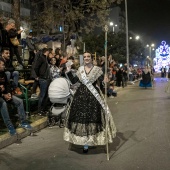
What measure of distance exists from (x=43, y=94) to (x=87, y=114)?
368 centimetres

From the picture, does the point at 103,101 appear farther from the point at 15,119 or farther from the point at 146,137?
the point at 15,119

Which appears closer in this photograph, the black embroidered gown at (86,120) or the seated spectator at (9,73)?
the black embroidered gown at (86,120)

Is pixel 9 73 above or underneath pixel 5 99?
above

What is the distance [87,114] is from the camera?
5.77m

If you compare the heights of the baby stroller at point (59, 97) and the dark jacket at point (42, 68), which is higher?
the dark jacket at point (42, 68)

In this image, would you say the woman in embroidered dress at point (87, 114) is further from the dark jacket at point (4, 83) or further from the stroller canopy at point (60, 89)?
the stroller canopy at point (60, 89)

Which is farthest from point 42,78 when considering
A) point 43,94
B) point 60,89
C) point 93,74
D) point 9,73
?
point 93,74

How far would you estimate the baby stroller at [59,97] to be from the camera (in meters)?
8.39

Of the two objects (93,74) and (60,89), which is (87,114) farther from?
(60,89)

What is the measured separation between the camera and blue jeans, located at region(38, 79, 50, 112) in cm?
920

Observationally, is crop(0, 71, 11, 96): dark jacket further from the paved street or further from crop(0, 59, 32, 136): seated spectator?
the paved street

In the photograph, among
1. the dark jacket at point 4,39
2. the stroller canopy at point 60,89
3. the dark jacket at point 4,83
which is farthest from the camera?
the dark jacket at point 4,39

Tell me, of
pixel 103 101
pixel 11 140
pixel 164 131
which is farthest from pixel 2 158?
pixel 164 131

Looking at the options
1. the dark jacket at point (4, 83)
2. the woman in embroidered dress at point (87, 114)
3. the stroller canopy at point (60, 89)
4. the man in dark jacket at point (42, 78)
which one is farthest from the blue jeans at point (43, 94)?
the woman in embroidered dress at point (87, 114)
